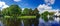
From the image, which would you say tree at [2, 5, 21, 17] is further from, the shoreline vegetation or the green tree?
the green tree

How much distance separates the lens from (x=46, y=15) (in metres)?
1.07

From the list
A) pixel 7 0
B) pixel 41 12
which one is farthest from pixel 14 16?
pixel 41 12

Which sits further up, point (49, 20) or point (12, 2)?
point (12, 2)

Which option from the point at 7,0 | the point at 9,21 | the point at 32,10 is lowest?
the point at 9,21

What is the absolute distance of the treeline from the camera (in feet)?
3.43

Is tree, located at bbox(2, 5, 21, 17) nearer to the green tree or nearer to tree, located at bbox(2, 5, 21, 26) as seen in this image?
tree, located at bbox(2, 5, 21, 26)

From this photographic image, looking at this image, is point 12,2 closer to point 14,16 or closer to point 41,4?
point 14,16

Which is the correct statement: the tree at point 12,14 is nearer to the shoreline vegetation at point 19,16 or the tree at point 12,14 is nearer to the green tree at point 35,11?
the shoreline vegetation at point 19,16

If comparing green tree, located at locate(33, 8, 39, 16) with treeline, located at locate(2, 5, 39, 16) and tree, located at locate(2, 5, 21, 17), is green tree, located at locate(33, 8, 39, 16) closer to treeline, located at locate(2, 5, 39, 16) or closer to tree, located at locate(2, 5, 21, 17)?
treeline, located at locate(2, 5, 39, 16)

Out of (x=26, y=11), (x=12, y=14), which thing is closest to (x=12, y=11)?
(x=12, y=14)

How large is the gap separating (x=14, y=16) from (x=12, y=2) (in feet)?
0.49

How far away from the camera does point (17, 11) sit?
1051 mm

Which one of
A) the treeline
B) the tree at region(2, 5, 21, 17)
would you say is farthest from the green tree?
the tree at region(2, 5, 21, 17)

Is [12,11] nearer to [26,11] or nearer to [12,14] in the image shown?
[12,14]
